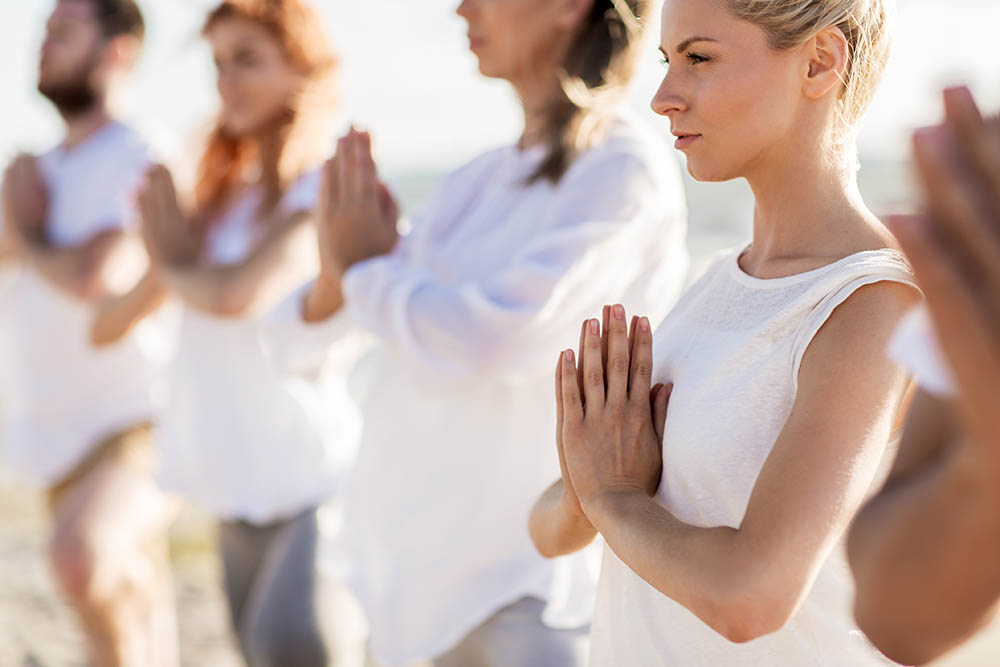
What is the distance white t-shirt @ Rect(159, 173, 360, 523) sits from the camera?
130 inches

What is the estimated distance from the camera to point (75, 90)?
433cm

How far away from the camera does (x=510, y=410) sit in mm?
2457

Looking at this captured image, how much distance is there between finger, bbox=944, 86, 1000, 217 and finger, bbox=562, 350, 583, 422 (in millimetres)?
847

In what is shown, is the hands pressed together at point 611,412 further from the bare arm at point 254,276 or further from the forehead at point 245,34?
the forehead at point 245,34

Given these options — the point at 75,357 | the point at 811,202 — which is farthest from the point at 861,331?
the point at 75,357

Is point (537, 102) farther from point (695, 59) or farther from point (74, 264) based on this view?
point (74, 264)

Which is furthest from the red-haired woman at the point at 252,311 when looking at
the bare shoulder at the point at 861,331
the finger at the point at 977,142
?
the finger at the point at 977,142

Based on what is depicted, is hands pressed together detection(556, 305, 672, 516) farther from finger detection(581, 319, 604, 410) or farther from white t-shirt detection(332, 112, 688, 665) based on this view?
white t-shirt detection(332, 112, 688, 665)

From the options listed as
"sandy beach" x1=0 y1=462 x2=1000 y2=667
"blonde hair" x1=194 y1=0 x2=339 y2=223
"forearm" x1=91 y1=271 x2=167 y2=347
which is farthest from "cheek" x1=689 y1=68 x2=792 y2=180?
"sandy beach" x1=0 y1=462 x2=1000 y2=667

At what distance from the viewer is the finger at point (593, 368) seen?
171 centimetres

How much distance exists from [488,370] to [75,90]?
2.71m

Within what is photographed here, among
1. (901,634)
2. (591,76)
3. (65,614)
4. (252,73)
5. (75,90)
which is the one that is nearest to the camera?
(901,634)

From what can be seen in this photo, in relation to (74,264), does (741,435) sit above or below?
above

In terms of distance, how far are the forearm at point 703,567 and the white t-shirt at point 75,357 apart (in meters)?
2.96
